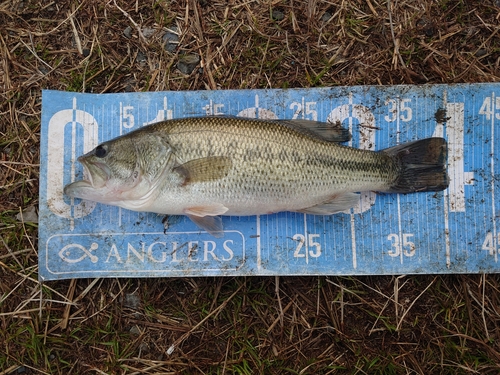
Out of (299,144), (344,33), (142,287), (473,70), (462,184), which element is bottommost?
(142,287)

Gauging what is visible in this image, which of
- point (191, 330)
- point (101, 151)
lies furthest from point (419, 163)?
point (101, 151)

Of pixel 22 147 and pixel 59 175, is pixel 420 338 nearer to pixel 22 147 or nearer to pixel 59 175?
pixel 59 175

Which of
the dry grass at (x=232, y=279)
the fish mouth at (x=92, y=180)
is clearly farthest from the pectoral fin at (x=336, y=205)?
the fish mouth at (x=92, y=180)

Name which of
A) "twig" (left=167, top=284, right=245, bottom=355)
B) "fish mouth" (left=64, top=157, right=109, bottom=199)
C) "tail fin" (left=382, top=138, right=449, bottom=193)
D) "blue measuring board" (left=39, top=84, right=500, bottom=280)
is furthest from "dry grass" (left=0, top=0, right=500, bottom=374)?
"fish mouth" (left=64, top=157, right=109, bottom=199)

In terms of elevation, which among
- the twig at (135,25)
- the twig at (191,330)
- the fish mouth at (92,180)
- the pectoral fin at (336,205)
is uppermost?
the twig at (135,25)

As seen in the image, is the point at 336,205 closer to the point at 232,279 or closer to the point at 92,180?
the point at 232,279

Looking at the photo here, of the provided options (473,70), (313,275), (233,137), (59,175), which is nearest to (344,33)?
(473,70)

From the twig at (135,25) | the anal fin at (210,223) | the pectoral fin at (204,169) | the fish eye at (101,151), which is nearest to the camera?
the pectoral fin at (204,169)

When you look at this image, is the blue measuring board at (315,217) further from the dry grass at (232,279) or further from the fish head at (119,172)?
the fish head at (119,172)
